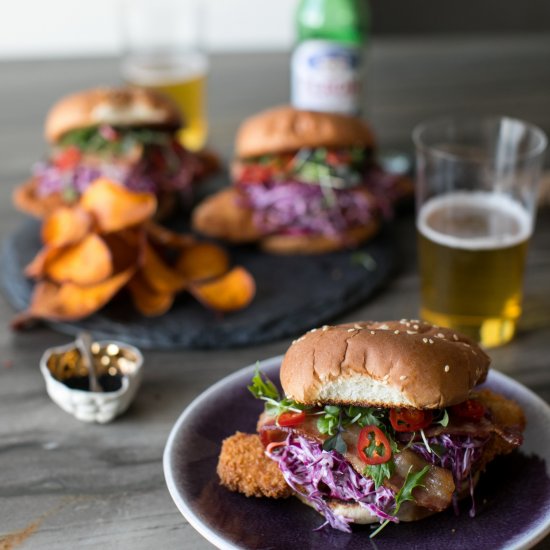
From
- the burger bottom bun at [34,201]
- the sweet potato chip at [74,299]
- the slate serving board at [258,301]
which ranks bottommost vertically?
the slate serving board at [258,301]

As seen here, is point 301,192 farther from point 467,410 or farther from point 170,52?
point 467,410

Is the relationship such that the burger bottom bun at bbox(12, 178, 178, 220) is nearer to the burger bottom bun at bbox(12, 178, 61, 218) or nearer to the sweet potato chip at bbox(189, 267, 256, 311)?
the burger bottom bun at bbox(12, 178, 61, 218)

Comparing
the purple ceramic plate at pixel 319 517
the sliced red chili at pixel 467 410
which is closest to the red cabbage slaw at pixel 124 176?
the purple ceramic plate at pixel 319 517

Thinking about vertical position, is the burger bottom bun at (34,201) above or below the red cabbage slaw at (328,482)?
below

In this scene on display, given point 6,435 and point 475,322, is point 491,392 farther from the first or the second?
point 6,435

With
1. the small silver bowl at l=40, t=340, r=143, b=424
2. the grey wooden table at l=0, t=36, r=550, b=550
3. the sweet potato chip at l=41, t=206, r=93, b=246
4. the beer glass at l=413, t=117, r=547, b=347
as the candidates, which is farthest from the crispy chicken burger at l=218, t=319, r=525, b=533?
the sweet potato chip at l=41, t=206, r=93, b=246

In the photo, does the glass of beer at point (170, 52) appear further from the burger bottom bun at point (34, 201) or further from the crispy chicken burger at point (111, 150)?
the burger bottom bun at point (34, 201)

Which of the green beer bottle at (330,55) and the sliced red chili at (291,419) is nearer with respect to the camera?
the sliced red chili at (291,419)
